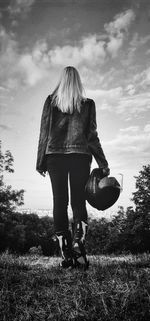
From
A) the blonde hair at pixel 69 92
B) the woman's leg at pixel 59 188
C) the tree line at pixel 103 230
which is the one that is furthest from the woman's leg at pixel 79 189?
the tree line at pixel 103 230

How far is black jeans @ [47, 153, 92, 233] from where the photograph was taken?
12.4 ft

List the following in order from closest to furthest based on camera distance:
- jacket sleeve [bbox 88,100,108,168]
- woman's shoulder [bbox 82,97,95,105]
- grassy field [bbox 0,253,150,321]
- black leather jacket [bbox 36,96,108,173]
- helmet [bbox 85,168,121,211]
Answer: grassy field [bbox 0,253,150,321], helmet [bbox 85,168,121,211], black leather jacket [bbox 36,96,108,173], jacket sleeve [bbox 88,100,108,168], woman's shoulder [bbox 82,97,95,105]

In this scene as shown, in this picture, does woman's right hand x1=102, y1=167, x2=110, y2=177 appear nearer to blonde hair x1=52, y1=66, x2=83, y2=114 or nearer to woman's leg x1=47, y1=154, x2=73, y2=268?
woman's leg x1=47, y1=154, x2=73, y2=268

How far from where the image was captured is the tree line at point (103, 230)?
14531 mm

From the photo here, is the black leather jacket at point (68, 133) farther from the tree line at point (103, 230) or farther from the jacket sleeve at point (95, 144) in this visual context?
the tree line at point (103, 230)

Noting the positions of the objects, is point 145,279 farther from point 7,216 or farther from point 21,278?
point 7,216

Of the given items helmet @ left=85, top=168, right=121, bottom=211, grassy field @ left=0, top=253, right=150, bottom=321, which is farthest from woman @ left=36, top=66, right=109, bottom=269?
grassy field @ left=0, top=253, right=150, bottom=321

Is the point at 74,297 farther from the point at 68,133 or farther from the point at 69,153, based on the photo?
the point at 68,133

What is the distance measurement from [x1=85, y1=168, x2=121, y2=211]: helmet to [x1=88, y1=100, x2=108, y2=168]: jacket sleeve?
14 centimetres

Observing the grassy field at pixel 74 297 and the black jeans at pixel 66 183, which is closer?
the grassy field at pixel 74 297

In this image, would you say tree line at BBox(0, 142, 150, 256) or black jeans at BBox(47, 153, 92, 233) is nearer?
black jeans at BBox(47, 153, 92, 233)

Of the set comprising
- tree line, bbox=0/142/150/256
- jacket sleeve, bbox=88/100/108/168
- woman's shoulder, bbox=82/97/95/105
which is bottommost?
tree line, bbox=0/142/150/256

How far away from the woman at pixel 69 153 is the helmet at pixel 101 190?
0.10m

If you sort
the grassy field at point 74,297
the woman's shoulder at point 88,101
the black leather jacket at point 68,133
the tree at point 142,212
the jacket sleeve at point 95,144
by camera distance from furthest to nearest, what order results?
the tree at point 142,212 → the woman's shoulder at point 88,101 → the jacket sleeve at point 95,144 → the black leather jacket at point 68,133 → the grassy field at point 74,297
